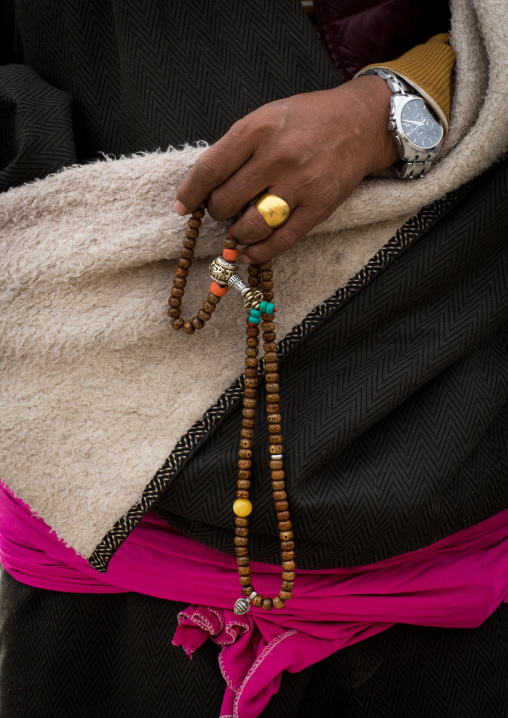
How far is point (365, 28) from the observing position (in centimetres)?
72

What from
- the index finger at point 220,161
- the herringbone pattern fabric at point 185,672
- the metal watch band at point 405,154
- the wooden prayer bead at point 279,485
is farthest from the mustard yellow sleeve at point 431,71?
the herringbone pattern fabric at point 185,672

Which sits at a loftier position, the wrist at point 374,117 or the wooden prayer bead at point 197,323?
the wrist at point 374,117

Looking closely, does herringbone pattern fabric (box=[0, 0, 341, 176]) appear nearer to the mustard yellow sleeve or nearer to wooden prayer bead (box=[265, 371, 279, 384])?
the mustard yellow sleeve

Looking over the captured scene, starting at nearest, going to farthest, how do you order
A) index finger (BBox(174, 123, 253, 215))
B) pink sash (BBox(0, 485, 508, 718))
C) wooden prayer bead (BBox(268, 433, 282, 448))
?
1. index finger (BBox(174, 123, 253, 215))
2. wooden prayer bead (BBox(268, 433, 282, 448))
3. pink sash (BBox(0, 485, 508, 718))

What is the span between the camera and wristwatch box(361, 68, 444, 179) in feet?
1.95

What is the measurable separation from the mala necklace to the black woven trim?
0.05 metres

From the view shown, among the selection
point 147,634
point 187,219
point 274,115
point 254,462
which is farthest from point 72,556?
point 274,115

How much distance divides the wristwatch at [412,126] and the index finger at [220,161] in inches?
6.8

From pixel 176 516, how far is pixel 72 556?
194mm

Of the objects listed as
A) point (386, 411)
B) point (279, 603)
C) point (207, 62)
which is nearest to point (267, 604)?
point (279, 603)

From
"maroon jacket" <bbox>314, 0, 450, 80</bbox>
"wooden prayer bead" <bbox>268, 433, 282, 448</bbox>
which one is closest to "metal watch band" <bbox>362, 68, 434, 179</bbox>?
"maroon jacket" <bbox>314, 0, 450, 80</bbox>

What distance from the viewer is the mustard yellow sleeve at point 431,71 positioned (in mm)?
614

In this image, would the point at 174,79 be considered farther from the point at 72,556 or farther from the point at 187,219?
the point at 72,556

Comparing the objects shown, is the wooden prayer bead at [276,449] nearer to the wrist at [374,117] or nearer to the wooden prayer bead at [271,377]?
the wooden prayer bead at [271,377]
